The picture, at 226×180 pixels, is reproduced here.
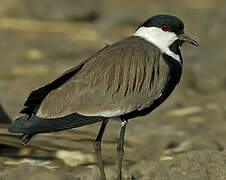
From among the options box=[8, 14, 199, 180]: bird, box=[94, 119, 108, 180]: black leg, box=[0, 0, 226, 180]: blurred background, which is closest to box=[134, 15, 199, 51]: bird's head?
box=[8, 14, 199, 180]: bird

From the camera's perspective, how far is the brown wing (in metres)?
5.35

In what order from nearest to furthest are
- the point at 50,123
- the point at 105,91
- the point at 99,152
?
the point at 50,123 → the point at 105,91 → the point at 99,152

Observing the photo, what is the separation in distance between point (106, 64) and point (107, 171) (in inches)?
44.8

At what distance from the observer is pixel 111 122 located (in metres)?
8.56

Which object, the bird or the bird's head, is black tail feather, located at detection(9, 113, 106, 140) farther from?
the bird's head

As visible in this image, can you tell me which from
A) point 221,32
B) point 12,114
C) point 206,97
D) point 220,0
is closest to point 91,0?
point 220,0

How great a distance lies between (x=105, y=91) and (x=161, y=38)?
824 mm

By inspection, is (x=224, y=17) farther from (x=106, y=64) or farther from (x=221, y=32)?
(x=106, y=64)

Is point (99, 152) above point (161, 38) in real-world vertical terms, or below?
below

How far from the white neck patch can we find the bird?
0.05m

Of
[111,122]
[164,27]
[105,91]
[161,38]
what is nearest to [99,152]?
[105,91]

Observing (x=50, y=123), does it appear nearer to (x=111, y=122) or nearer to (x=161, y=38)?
(x=161, y=38)

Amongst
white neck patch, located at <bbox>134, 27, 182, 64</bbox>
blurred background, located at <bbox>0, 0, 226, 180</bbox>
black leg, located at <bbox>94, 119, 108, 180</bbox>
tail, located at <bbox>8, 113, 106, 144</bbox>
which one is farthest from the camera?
blurred background, located at <bbox>0, 0, 226, 180</bbox>

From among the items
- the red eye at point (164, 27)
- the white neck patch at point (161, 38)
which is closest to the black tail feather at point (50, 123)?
the white neck patch at point (161, 38)
